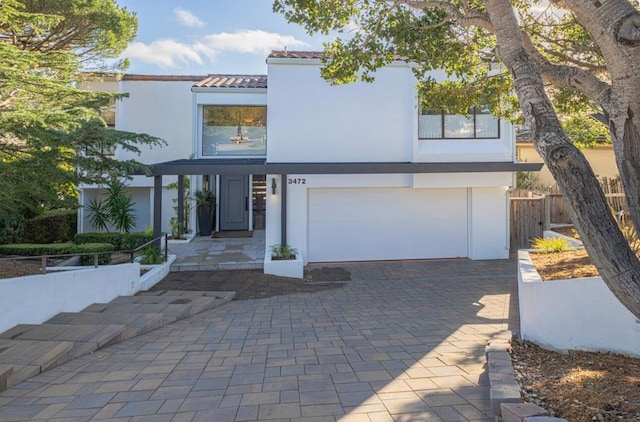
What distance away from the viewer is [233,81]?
15203 mm

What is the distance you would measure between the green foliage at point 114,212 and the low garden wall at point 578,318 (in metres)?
12.3

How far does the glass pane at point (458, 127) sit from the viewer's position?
1176 cm

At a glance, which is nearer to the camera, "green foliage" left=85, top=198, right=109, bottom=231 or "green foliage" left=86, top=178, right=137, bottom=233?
"green foliage" left=86, top=178, right=137, bottom=233

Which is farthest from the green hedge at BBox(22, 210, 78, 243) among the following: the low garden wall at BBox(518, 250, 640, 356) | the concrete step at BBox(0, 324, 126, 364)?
the low garden wall at BBox(518, 250, 640, 356)

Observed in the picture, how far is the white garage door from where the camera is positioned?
11.7m

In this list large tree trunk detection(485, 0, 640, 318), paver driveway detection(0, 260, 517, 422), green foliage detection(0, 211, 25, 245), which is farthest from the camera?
green foliage detection(0, 211, 25, 245)

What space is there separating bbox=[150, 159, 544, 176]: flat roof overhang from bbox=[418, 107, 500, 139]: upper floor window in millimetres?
1121

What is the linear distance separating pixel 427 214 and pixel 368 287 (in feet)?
14.3

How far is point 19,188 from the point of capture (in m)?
5.81

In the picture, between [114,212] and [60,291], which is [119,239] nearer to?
[114,212]

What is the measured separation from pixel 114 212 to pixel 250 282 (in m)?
6.67

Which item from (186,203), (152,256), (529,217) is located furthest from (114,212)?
(529,217)

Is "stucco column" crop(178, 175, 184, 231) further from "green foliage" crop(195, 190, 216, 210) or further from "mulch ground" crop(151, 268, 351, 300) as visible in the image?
"mulch ground" crop(151, 268, 351, 300)

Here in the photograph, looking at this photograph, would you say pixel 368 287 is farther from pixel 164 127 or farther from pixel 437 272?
pixel 164 127
